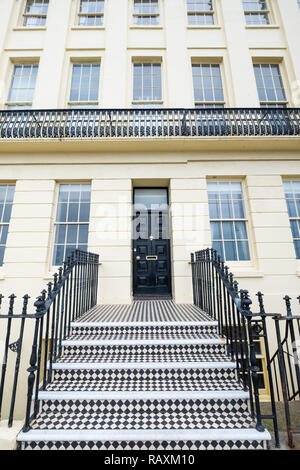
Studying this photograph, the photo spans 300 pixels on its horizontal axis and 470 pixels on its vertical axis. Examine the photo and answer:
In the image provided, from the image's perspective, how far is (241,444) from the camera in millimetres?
1930

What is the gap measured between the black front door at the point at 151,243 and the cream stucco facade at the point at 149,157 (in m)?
0.48

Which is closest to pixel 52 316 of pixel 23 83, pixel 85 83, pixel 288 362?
pixel 288 362

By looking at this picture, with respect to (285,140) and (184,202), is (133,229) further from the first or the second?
→ (285,140)

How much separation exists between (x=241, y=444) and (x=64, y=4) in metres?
13.5

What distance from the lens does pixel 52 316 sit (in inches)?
107

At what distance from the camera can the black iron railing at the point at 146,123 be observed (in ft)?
19.8

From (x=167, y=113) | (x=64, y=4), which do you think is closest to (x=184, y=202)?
(x=167, y=113)

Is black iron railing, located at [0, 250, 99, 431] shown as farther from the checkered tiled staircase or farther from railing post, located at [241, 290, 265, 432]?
railing post, located at [241, 290, 265, 432]

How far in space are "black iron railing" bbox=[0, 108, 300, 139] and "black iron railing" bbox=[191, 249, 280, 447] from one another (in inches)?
157

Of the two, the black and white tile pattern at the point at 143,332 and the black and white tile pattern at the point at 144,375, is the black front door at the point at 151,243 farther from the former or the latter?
the black and white tile pattern at the point at 144,375

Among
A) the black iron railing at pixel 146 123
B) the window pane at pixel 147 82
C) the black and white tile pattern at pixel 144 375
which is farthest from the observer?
the window pane at pixel 147 82

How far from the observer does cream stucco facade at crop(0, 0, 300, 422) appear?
5574mm

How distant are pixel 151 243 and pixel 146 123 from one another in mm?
3681

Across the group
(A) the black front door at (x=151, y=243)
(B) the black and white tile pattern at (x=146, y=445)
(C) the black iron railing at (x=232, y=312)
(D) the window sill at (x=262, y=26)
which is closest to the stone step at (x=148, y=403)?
(C) the black iron railing at (x=232, y=312)
